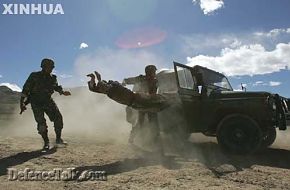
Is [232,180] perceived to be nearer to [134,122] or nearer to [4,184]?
[4,184]

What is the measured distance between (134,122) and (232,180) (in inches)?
174

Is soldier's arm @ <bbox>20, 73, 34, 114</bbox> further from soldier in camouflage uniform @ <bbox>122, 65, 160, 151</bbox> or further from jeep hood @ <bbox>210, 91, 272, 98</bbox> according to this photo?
jeep hood @ <bbox>210, 91, 272, 98</bbox>

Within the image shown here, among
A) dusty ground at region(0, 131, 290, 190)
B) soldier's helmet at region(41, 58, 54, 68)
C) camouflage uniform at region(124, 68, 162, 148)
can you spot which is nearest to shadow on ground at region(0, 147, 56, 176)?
dusty ground at region(0, 131, 290, 190)

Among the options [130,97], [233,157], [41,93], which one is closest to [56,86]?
[41,93]

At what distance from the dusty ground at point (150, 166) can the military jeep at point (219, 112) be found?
0.42m

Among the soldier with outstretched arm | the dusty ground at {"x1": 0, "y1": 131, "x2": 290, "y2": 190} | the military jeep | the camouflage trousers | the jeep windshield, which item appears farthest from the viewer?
the jeep windshield

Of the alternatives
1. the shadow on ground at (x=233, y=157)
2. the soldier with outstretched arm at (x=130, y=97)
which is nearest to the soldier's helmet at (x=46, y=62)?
the soldier with outstretched arm at (x=130, y=97)

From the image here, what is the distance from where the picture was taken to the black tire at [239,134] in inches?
312

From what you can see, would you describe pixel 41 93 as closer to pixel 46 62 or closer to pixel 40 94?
pixel 40 94

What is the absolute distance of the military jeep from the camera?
26.3 feet

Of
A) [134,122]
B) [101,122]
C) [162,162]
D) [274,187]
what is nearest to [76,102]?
[101,122]

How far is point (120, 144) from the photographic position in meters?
9.05

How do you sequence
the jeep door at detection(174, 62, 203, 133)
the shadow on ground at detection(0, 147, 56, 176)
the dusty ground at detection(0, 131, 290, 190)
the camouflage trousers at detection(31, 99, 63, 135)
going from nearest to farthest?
the dusty ground at detection(0, 131, 290, 190) < the shadow on ground at detection(0, 147, 56, 176) < the camouflage trousers at detection(31, 99, 63, 135) < the jeep door at detection(174, 62, 203, 133)

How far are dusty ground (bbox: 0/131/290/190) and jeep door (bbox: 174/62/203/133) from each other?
53 cm
